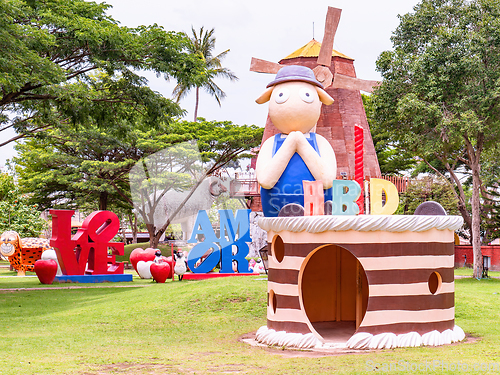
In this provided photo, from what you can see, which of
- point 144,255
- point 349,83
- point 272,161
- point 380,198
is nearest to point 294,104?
point 272,161

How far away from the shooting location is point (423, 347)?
9023mm

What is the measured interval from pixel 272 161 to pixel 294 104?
1355mm

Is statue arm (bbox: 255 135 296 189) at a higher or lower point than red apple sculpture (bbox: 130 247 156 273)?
higher

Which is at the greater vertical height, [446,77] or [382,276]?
[446,77]

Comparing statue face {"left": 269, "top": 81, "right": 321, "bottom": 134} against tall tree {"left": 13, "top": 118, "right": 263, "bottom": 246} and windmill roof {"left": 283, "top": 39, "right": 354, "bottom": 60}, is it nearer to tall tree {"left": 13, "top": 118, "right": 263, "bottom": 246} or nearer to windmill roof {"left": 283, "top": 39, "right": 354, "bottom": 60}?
windmill roof {"left": 283, "top": 39, "right": 354, "bottom": 60}

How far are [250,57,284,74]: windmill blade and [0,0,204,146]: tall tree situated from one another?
2.04m

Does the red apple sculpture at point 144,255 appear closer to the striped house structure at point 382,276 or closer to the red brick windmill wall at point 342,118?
the red brick windmill wall at point 342,118

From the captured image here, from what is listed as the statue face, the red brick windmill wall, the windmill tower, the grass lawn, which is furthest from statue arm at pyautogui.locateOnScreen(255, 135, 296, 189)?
the red brick windmill wall

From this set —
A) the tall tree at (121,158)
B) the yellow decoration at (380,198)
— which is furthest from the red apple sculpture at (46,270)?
the yellow decoration at (380,198)

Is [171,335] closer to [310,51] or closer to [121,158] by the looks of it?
[310,51]

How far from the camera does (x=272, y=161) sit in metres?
12.5

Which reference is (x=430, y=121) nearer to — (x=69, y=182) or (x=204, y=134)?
(x=204, y=134)

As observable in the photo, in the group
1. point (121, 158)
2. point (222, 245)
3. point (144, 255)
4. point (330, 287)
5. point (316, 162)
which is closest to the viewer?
point (330, 287)

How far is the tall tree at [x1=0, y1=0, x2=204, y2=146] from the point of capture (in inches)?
664
